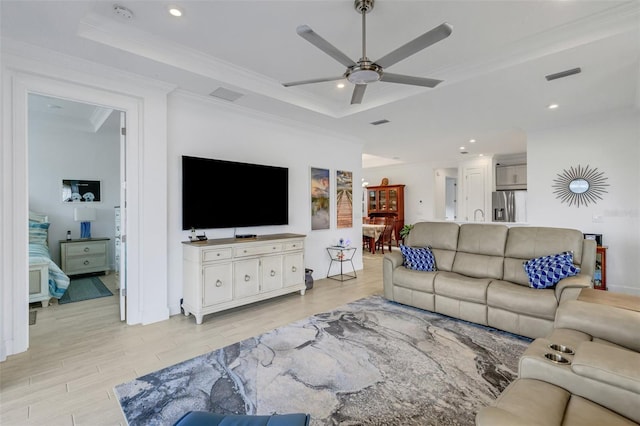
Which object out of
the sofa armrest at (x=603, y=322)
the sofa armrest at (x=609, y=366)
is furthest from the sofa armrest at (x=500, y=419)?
the sofa armrest at (x=603, y=322)

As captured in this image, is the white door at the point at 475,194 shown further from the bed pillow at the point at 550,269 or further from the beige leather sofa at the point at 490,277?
the bed pillow at the point at 550,269

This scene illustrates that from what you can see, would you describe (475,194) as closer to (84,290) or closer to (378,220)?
(378,220)

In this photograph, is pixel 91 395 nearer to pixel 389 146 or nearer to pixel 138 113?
pixel 138 113

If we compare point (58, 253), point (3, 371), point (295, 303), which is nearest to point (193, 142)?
point (295, 303)

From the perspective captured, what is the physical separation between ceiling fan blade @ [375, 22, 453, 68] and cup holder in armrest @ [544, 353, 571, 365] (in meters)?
1.91

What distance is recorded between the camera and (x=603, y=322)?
1779 millimetres

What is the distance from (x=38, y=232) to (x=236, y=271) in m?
3.86

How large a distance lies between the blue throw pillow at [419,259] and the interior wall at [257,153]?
1842mm

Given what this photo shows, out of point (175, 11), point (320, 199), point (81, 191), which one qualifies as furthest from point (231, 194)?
point (81, 191)

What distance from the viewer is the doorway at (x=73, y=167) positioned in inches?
208

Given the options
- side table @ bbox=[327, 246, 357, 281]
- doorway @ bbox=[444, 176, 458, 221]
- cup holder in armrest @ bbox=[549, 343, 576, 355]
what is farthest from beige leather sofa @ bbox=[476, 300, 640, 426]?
doorway @ bbox=[444, 176, 458, 221]

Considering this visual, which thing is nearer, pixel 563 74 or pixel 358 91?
pixel 358 91

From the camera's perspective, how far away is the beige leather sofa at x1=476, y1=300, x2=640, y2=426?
118 centimetres

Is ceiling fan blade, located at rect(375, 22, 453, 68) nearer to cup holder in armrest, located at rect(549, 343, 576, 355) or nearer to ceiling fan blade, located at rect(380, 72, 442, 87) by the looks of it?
ceiling fan blade, located at rect(380, 72, 442, 87)
